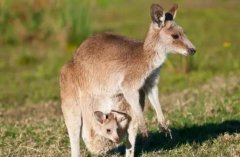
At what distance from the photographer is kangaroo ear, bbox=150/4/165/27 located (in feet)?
20.5

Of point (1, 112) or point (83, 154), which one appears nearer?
point (83, 154)

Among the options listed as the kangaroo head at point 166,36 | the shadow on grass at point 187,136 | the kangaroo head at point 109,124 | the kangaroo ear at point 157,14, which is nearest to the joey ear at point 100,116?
the kangaroo head at point 109,124

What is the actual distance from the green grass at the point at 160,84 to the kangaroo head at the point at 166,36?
1064 mm

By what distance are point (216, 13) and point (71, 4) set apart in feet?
15.8

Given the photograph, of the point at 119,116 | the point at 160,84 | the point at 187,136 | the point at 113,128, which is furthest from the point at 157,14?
the point at 160,84

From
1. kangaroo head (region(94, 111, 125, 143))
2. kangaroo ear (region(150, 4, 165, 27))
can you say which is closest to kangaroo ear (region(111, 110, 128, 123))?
kangaroo head (region(94, 111, 125, 143))

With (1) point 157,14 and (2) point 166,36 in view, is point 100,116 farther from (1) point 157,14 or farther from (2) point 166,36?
(1) point 157,14

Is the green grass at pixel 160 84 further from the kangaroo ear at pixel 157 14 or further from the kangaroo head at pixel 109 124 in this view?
the kangaroo ear at pixel 157 14

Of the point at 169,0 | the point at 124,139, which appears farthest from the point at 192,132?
the point at 169,0

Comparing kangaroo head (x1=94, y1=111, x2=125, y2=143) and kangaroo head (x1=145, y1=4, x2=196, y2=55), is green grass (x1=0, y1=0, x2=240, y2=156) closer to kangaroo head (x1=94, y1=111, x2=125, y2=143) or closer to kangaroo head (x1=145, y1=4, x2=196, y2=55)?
kangaroo head (x1=94, y1=111, x2=125, y2=143)

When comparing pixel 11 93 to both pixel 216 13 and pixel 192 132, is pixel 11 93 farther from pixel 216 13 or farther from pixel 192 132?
pixel 216 13

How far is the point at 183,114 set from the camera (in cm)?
869

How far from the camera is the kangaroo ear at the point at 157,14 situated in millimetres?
6254

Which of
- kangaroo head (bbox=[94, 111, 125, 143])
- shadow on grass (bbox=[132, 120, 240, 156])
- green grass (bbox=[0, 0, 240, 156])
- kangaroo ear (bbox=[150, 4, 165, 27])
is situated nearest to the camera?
kangaroo ear (bbox=[150, 4, 165, 27])
